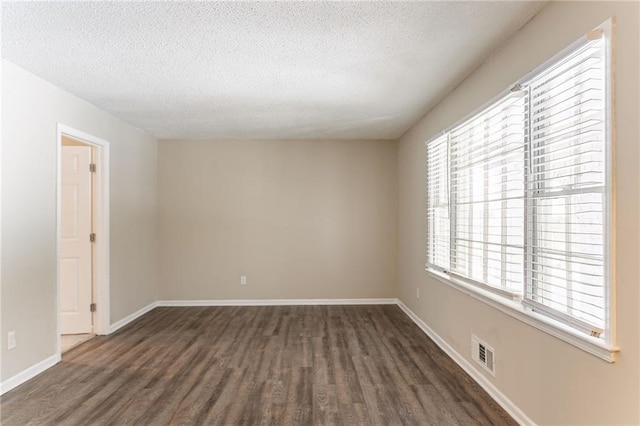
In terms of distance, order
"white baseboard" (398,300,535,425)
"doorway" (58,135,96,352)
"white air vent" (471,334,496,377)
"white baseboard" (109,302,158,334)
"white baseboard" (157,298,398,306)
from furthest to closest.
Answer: "white baseboard" (157,298,398,306)
"white baseboard" (109,302,158,334)
"doorway" (58,135,96,352)
"white air vent" (471,334,496,377)
"white baseboard" (398,300,535,425)

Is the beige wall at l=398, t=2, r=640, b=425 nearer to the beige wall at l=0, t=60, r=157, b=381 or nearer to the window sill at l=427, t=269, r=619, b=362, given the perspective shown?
the window sill at l=427, t=269, r=619, b=362

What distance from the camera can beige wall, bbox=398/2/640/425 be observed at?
1515 millimetres

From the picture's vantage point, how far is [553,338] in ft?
6.50

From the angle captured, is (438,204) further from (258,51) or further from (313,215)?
(258,51)

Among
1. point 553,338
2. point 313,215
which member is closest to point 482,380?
point 553,338

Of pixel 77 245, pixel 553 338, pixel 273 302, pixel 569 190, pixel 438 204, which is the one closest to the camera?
pixel 569 190

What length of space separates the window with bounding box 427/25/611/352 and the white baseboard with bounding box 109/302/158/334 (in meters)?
3.95

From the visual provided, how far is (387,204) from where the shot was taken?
18.6 ft

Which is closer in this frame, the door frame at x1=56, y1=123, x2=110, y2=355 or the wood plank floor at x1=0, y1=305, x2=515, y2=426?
the wood plank floor at x1=0, y1=305, x2=515, y2=426

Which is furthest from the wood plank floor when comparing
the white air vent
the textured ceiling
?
the textured ceiling

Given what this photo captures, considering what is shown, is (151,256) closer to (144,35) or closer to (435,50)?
(144,35)

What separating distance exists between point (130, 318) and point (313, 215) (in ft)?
9.42

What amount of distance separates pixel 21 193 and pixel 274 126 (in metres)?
2.80

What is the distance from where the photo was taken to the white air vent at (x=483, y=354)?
2629mm
